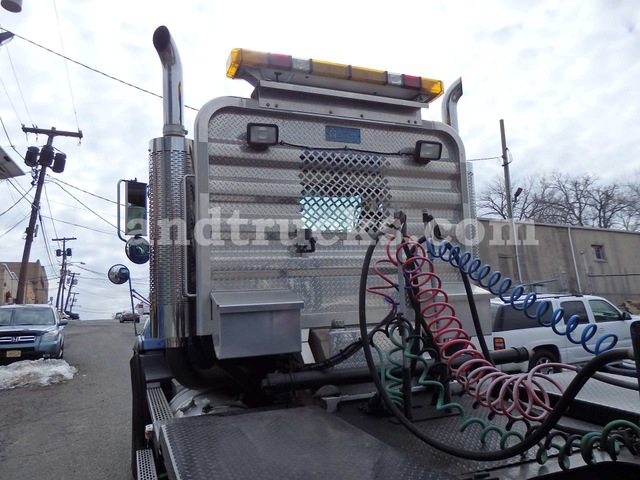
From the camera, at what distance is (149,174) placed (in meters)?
Answer: 3.43

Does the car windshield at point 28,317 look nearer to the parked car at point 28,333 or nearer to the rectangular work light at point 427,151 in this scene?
the parked car at point 28,333

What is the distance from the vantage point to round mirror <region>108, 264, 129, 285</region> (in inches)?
177

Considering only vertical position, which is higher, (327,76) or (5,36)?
(5,36)

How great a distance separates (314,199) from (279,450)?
6.50ft

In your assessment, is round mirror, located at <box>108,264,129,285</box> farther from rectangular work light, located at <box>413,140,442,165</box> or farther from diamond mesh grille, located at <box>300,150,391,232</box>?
rectangular work light, located at <box>413,140,442,165</box>

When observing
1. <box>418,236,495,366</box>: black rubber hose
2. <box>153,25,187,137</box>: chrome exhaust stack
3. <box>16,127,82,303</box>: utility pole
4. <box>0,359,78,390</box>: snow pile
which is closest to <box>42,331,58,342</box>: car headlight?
<box>0,359,78,390</box>: snow pile

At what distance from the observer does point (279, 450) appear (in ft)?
7.10

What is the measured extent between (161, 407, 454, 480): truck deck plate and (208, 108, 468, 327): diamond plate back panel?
3.28 ft

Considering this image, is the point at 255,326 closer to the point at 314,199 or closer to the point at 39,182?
the point at 314,199

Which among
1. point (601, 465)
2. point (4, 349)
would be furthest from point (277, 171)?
point (4, 349)

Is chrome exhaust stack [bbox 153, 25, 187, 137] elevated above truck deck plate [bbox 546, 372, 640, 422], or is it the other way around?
chrome exhaust stack [bbox 153, 25, 187, 137]

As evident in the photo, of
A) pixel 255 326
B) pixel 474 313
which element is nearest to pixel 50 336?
pixel 255 326

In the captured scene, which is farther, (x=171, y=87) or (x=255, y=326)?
(x=171, y=87)

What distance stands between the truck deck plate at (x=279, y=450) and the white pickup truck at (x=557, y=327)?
25.0 ft
